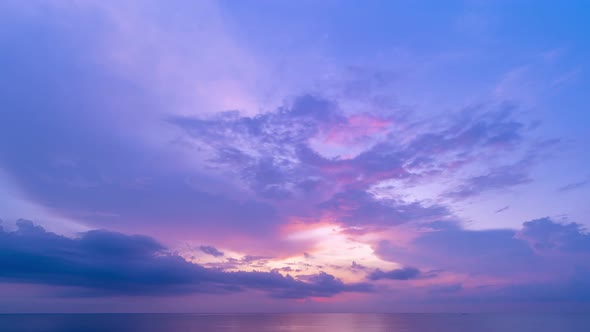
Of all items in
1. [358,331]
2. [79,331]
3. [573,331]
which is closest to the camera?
[79,331]

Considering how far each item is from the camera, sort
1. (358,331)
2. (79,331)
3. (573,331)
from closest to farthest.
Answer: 1. (79,331)
2. (573,331)
3. (358,331)

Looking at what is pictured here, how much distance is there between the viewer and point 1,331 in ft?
474

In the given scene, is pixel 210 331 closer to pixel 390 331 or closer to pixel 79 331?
pixel 79 331

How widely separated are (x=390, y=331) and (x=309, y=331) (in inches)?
1345

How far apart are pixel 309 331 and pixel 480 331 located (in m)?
68.3

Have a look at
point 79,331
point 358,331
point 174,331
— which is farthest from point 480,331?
point 79,331

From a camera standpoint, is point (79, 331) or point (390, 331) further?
point (390, 331)

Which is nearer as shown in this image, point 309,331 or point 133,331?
point 133,331

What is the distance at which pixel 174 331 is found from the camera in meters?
149

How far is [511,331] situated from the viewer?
514 ft

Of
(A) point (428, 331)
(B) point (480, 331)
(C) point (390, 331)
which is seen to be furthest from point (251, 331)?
(B) point (480, 331)

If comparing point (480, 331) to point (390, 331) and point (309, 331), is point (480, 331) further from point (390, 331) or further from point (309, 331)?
point (309, 331)

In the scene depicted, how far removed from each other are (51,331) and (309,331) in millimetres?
98965

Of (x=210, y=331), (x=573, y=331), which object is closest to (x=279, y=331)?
(x=210, y=331)
